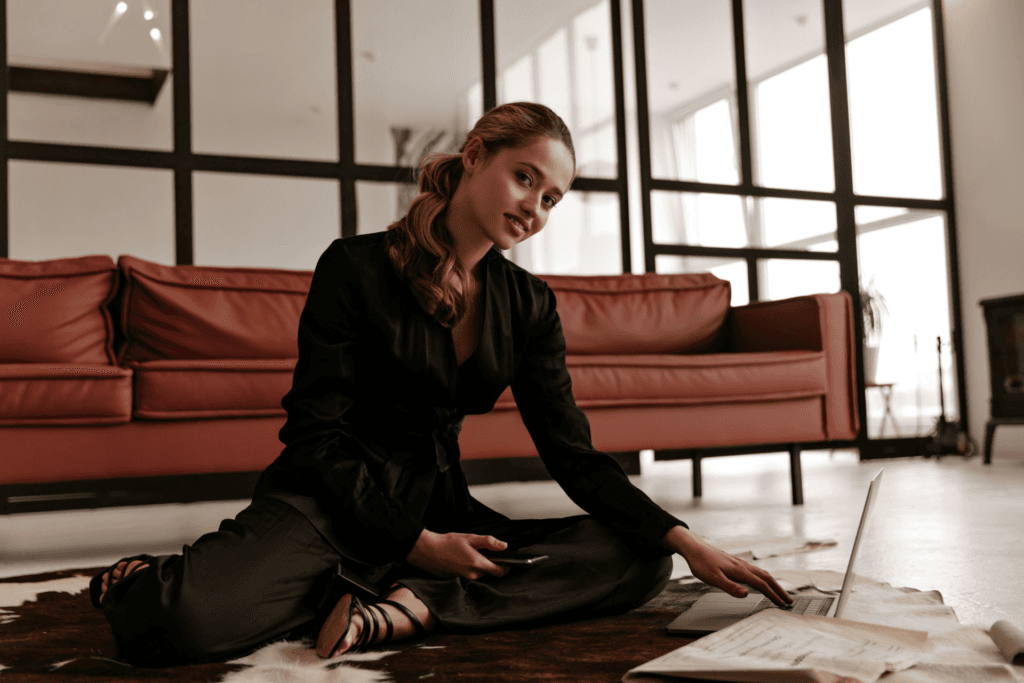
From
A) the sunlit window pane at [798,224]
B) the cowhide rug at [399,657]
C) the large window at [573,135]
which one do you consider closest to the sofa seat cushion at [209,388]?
the cowhide rug at [399,657]

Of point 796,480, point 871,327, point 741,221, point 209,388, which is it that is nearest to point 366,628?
point 209,388

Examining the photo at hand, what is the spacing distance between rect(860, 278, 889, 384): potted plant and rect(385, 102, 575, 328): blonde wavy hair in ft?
13.7

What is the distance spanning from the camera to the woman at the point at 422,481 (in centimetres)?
108

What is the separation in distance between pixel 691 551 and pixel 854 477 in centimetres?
288

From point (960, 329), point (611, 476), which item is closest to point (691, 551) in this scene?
point (611, 476)

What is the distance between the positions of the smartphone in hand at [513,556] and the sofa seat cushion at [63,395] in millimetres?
1257

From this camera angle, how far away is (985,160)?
16.7ft

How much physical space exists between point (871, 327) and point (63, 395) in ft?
14.5

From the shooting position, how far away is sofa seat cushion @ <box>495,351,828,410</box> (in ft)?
8.22

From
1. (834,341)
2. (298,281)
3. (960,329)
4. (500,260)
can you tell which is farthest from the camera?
(960,329)

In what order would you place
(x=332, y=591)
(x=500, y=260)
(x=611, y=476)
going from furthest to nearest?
(x=500, y=260) → (x=611, y=476) → (x=332, y=591)

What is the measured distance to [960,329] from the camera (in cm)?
518

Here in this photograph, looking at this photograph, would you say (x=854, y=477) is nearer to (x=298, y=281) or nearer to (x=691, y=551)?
(x=298, y=281)

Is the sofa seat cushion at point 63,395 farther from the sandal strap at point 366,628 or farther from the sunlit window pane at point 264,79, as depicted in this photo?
the sunlit window pane at point 264,79
